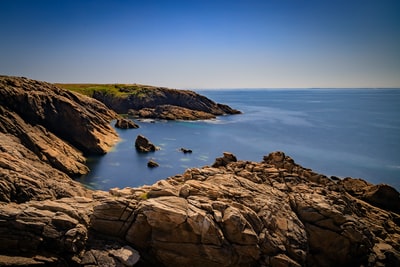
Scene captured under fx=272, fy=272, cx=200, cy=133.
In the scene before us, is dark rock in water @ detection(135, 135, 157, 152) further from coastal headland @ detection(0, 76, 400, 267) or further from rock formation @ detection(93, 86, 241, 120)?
rock formation @ detection(93, 86, 241, 120)

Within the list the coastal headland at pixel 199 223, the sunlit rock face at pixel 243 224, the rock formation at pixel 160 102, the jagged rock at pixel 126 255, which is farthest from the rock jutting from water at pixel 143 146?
the rock formation at pixel 160 102

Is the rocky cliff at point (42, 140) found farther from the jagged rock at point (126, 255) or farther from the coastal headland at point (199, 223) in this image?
the jagged rock at point (126, 255)

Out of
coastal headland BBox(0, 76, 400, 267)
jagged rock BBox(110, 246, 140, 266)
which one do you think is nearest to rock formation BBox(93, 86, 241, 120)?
coastal headland BBox(0, 76, 400, 267)

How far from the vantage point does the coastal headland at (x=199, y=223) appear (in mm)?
21062

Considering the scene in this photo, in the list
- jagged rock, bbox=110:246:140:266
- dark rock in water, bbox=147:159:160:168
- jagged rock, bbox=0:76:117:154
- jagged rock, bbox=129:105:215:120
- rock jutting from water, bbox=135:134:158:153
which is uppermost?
jagged rock, bbox=0:76:117:154

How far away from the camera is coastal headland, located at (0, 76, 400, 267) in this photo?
2106 cm

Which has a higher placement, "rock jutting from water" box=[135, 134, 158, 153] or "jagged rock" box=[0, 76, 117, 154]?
"jagged rock" box=[0, 76, 117, 154]

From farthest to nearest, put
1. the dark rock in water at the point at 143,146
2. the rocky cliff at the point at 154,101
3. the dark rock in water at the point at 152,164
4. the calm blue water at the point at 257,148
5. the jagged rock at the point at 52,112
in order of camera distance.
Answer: the rocky cliff at the point at 154,101, the dark rock in water at the point at 143,146, the dark rock in water at the point at 152,164, the calm blue water at the point at 257,148, the jagged rock at the point at 52,112

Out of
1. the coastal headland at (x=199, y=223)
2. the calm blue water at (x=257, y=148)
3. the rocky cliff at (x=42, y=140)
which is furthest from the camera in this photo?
the calm blue water at (x=257, y=148)

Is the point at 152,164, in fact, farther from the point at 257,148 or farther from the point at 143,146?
the point at 257,148

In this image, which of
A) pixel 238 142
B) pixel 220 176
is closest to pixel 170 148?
pixel 238 142

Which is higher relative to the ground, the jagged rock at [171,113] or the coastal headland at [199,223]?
the coastal headland at [199,223]

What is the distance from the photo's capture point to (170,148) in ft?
295

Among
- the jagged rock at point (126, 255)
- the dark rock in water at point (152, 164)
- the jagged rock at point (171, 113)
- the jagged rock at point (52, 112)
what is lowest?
the dark rock in water at point (152, 164)
